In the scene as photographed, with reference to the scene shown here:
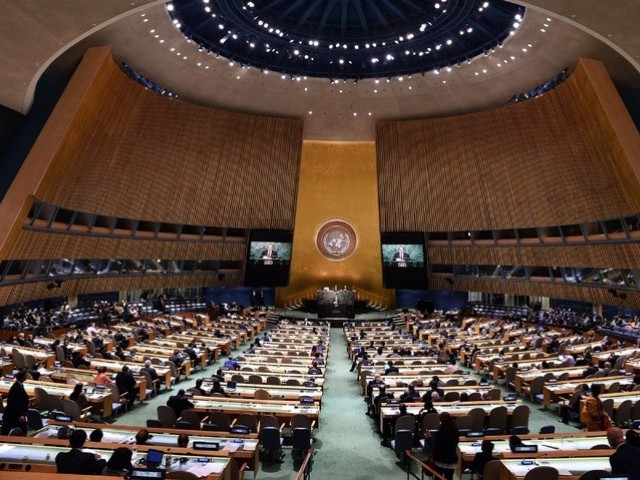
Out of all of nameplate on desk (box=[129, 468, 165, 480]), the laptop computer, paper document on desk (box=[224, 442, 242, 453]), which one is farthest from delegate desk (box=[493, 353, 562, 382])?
nameplate on desk (box=[129, 468, 165, 480])

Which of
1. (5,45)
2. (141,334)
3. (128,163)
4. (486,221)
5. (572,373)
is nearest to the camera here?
(572,373)

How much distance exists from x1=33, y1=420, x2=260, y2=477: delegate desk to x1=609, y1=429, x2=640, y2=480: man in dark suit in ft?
14.2

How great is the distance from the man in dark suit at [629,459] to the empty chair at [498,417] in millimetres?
3623

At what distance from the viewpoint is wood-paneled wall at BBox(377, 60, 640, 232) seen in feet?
62.3

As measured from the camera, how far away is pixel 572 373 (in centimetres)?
1271

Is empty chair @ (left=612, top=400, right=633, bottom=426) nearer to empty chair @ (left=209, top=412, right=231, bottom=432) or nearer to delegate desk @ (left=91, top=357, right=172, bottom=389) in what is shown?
empty chair @ (left=209, top=412, right=231, bottom=432)

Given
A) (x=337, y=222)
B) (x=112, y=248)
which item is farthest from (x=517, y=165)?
(x=112, y=248)

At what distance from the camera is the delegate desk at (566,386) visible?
11133 mm

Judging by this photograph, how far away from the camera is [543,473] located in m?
5.35

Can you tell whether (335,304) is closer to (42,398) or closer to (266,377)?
(266,377)

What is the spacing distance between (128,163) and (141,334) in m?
8.37

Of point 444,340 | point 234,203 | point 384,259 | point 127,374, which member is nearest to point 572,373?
point 444,340

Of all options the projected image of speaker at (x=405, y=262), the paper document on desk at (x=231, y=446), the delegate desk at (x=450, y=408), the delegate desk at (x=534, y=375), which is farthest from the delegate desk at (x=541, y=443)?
the projected image of speaker at (x=405, y=262)

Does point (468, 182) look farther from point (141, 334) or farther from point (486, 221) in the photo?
point (141, 334)
